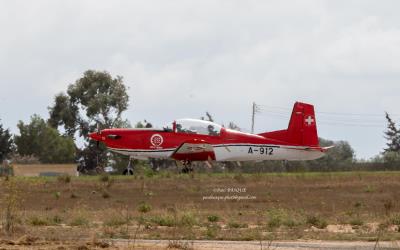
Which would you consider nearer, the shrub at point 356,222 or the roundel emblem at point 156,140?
the shrub at point 356,222

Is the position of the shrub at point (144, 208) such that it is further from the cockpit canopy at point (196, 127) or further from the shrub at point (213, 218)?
the cockpit canopy at point (196, 127)

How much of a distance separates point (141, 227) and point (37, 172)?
3603 cm

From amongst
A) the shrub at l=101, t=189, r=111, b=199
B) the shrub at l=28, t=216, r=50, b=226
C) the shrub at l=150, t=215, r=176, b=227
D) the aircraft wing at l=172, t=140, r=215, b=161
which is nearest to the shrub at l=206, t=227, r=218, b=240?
the shrub at l=150, t=215, r=176, b=227

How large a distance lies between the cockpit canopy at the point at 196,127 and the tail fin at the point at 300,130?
2.94m

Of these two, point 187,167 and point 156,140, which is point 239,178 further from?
point 156,140

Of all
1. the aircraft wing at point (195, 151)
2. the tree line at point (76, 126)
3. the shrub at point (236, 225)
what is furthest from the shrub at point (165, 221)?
the tree line at point (76, 126)

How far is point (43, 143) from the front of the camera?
83.1 metres

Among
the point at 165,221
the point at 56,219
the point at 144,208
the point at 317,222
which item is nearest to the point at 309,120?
the point at 144,208

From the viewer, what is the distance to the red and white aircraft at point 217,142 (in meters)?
45.9

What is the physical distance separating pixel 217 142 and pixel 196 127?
132 centimetres

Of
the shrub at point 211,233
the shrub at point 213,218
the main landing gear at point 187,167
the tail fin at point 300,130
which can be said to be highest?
the tail fin at point 300,130

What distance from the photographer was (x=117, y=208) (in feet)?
106

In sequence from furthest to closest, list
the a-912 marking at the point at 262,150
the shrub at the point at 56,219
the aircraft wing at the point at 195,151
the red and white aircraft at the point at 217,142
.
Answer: the a-912 marking at the point at 262,150 < the red and white aircraft at the point at 217,142 < the aircraft wing at the point at 195,151 < the shrub at the point at 56,219

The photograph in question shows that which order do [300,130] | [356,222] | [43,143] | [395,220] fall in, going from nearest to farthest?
[395,220] → [356,222] → [300,130] → [43,143]
